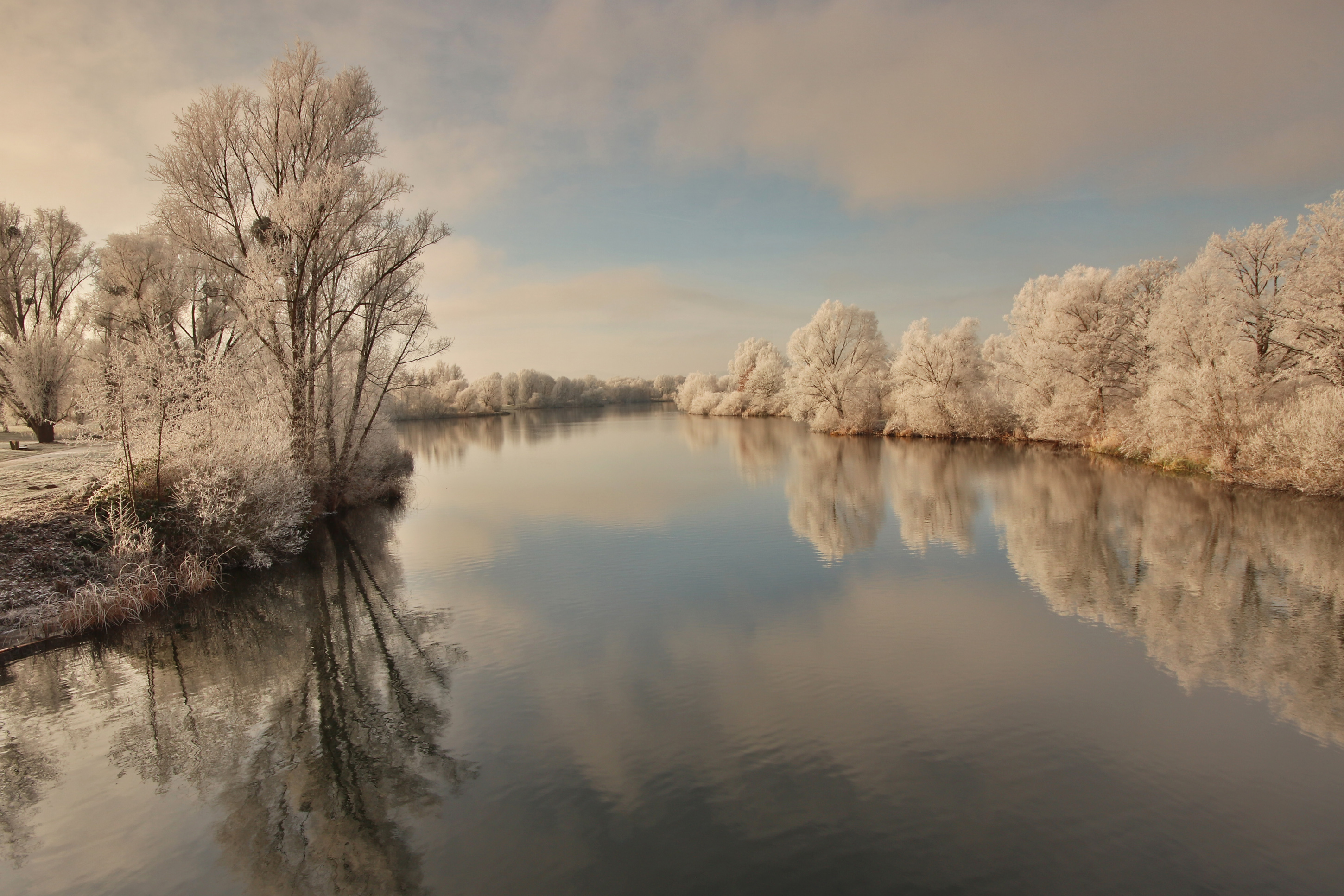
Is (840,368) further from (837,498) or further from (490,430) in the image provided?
(490,430)

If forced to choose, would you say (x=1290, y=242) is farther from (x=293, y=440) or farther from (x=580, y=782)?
(x=293, y=440)

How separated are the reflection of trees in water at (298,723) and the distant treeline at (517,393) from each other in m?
41.5

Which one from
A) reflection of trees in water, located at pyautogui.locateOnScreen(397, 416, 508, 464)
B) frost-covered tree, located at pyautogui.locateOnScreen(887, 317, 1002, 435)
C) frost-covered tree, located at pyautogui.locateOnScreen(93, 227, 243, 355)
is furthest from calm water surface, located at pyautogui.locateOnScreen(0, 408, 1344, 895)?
reflection of trees in water, located at pyautogui.locateOnScreen(397, 416, 508, 464)

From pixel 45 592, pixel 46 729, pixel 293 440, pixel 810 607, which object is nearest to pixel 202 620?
pixel 45 592

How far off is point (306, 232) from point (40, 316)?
64.1 ft

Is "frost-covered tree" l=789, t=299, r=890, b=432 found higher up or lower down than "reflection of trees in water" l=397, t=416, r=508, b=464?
higher up

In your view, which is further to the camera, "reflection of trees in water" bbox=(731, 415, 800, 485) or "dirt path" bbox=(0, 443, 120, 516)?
"reflection of trees in water" bbox=(731, 415, 800, 485)

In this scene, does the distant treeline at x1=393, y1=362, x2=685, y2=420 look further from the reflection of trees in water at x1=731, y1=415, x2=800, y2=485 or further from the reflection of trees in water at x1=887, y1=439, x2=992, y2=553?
the reflection of trees in water at x1=887, y1=439, x2=992, y2=553

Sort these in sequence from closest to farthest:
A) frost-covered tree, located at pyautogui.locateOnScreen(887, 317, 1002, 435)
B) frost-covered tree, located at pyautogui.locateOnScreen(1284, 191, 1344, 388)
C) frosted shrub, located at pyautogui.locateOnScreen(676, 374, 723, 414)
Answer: frost-covered tree, located at pyautogui.locateOnScreen(1284, 191, 1344, 388), frost-covered tree, located at pyautogui.locateOnScreen(887, 317, 1002, 435), frosted shrub, located at pyautogui.locateOnScreen(676, 374, 723, 414)

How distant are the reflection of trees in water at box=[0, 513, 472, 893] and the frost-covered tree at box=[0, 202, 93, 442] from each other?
14019mm

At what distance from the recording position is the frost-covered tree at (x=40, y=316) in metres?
21.1

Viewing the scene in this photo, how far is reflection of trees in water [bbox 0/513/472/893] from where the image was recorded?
5043mm

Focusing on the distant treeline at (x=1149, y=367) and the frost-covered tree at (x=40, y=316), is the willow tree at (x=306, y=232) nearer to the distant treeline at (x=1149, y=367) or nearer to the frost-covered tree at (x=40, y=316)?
the frost-covered tree at (x=40, y=316)

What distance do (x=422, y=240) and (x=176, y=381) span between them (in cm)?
797
